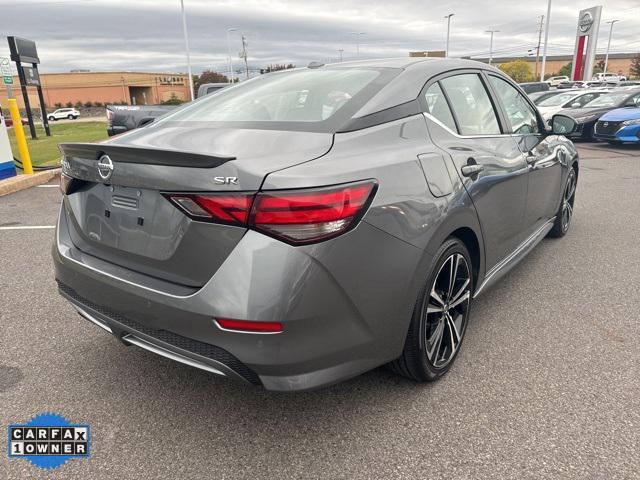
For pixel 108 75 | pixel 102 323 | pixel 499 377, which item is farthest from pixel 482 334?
pixel 108 75

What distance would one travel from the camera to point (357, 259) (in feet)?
6.16

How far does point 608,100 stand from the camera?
14.4 metres

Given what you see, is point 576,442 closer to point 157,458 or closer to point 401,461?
point 401,461

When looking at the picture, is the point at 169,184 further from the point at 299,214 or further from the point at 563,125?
the point at 563,125

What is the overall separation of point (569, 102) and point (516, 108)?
13809 mm

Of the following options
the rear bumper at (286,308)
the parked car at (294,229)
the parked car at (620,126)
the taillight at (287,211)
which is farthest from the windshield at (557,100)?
the taillight at (287,211)

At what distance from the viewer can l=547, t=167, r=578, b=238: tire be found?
4.76 m

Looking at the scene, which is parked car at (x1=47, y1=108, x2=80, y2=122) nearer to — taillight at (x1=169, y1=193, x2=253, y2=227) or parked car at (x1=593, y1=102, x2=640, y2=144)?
parked car at (x1=593, y1=102, x2=640, y2=144)

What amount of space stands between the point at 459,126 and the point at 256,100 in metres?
1.16

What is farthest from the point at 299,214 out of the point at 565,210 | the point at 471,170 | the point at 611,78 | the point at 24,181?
the point at 611,78

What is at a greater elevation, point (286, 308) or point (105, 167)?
point (105, 167)

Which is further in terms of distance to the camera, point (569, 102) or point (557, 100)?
point (557, 100)

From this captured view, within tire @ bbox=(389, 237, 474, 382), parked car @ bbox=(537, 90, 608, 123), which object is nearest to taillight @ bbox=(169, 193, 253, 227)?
tire @ bbox=(389, 237, 474, 382)

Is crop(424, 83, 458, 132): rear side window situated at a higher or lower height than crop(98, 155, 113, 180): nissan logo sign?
higher
